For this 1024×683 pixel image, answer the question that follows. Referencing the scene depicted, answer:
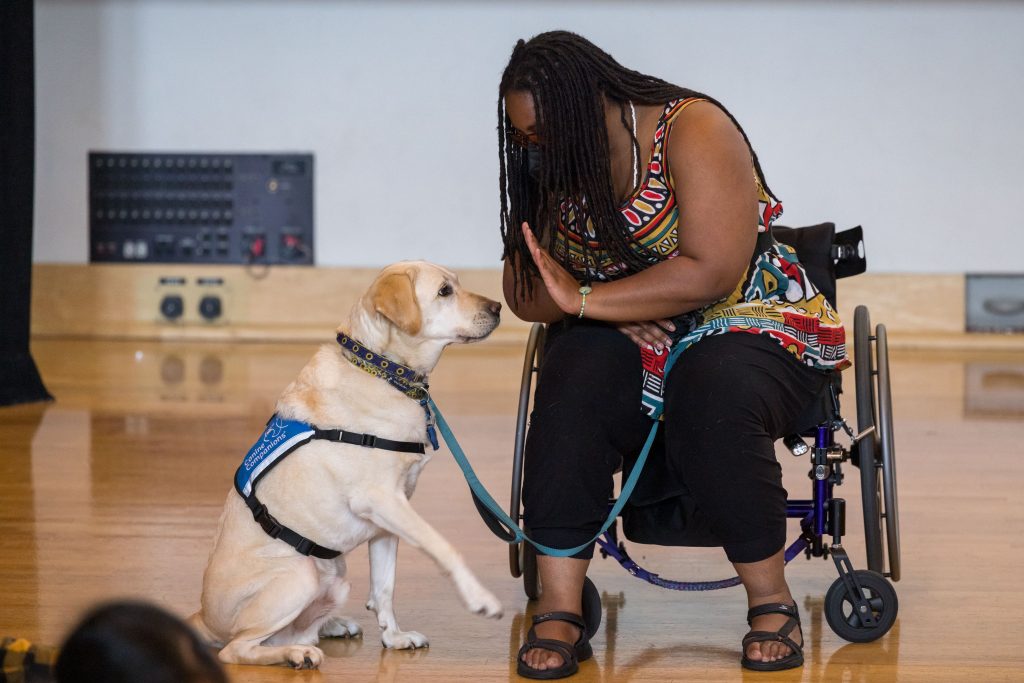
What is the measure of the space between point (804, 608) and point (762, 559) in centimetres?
43

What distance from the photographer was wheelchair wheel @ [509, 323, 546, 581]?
7.23ft

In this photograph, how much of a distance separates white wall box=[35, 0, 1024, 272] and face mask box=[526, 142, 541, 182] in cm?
446

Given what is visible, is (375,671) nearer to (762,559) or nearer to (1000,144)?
(762,559)

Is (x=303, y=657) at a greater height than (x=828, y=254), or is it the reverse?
(x=828, y=254)

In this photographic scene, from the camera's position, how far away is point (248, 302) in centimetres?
675

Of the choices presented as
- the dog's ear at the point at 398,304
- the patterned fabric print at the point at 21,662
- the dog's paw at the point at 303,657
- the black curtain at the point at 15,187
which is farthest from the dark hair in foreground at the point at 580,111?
the black curtain at the point at 15,187

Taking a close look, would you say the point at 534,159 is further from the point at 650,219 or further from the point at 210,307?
the point at 210,307

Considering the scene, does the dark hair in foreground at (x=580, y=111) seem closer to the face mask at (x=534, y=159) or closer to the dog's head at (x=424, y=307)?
the face mask at (x=534, y=159)

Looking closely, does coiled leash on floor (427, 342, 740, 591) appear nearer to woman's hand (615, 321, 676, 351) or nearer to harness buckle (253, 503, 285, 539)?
woman's hand (615, 321, 676, 351)

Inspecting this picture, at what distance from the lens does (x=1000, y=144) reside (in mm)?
6602

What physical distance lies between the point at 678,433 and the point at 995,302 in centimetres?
518

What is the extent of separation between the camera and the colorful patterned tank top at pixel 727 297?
6.81 ft

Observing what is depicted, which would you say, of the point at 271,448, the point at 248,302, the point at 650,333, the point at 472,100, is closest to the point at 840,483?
the point at 650,333

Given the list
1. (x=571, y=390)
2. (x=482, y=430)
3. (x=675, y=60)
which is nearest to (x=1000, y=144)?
(x=675, y=60)
